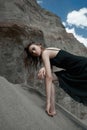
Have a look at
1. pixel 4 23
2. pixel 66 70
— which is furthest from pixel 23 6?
pixel 66 70

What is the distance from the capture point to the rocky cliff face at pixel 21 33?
691cm

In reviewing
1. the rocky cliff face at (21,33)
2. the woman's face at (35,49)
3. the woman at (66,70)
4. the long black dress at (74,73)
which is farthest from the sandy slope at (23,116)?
the rocky cliff face at (21,33)

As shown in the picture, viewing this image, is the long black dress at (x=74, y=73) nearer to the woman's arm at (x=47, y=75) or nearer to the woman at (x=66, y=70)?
the woman at (x=66, y=70)

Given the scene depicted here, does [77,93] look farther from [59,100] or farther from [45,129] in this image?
[59,100]

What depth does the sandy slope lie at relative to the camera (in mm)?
4324

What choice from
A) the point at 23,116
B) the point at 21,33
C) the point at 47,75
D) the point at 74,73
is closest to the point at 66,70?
the point at 74,73

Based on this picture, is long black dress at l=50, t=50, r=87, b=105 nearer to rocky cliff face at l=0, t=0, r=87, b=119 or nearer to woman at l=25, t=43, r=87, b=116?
woman at l=25, t=43, r=87, b=116

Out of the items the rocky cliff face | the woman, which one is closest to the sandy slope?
the woman

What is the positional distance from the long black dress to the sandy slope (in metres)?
0.44

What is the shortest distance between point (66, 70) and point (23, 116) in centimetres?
121

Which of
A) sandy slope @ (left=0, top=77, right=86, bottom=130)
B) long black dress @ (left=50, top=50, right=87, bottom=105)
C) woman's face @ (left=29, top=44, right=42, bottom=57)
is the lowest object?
sandy slope @ (left=0, top=77, right=86, bottom=130)

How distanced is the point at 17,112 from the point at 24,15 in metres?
4.13

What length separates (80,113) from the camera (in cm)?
→ 858

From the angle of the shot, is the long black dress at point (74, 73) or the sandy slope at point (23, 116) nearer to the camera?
the sandy slope at point (23, 116)
